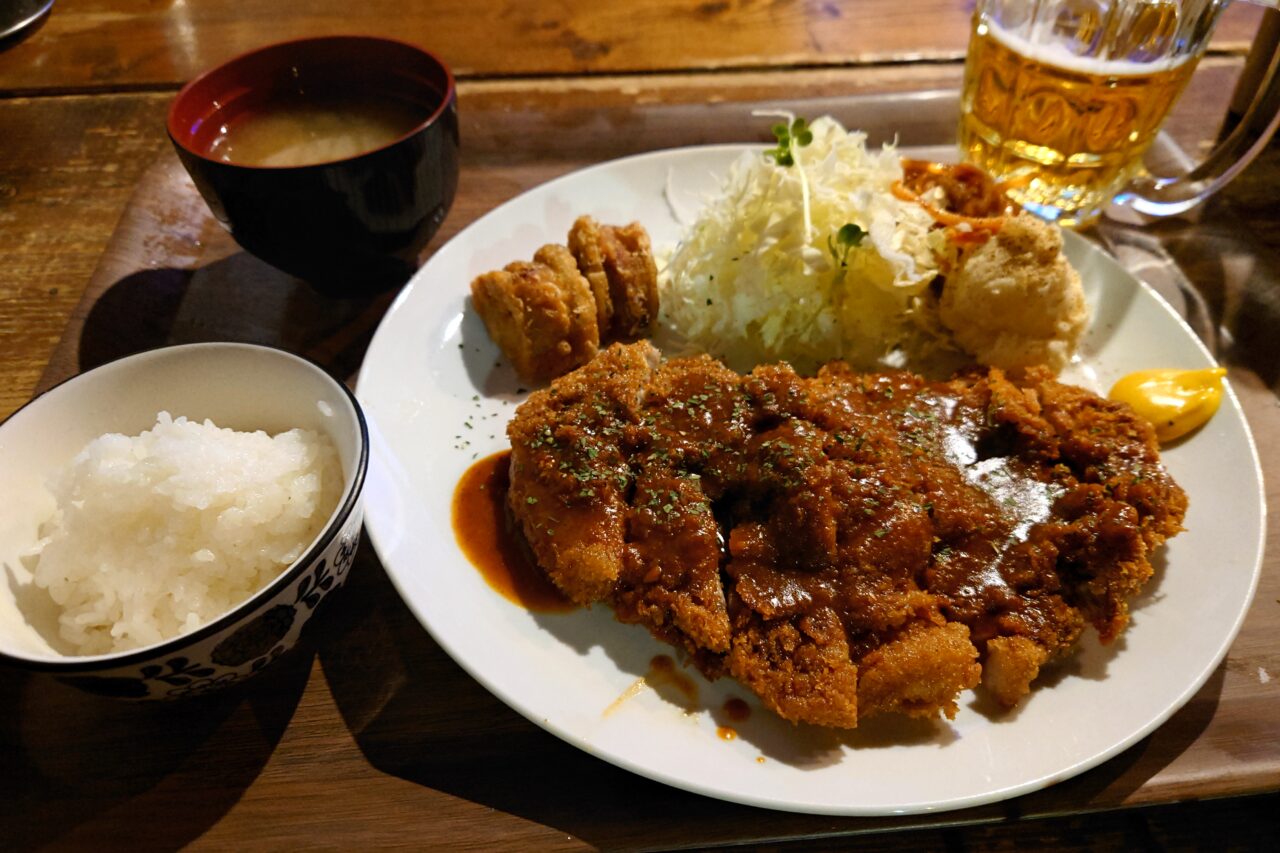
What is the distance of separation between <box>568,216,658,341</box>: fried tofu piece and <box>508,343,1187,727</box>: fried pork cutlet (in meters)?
0.46

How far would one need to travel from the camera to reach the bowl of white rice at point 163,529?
162 cm

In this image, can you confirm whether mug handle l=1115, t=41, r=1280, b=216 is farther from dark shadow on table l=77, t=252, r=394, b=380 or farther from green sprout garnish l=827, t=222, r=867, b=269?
dark shadow on table l=77, t=252, r=394, b=380

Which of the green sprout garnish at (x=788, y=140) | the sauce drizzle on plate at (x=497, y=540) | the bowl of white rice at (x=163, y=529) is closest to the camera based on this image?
the bowl of white rice at (x=163, y=529)

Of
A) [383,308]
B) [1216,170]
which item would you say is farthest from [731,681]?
[1216,170]

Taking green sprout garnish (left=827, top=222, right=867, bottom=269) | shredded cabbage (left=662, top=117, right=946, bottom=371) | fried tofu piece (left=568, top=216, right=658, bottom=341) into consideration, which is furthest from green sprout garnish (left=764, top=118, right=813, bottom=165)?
fried tofu piece (left=568, top=216, right=658, bottom=341)

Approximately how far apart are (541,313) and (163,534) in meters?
1.21

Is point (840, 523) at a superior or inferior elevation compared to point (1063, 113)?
inferior

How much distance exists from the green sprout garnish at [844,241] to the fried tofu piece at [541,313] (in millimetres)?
866

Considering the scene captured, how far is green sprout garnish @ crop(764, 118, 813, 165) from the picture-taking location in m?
2.88

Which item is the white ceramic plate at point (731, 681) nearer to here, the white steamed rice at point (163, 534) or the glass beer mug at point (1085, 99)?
the white steamed rice at point (163, 534)

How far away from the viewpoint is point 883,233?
2777mm

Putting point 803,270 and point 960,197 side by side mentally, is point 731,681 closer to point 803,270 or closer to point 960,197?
point 803,270

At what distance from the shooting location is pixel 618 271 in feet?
8.91

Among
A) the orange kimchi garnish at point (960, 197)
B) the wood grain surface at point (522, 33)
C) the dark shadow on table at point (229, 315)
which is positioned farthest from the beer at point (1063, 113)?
the dark shadow on table at point (229, 315)
